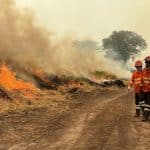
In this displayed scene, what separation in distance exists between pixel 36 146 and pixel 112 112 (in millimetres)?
8200

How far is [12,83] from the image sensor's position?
2869 centimetres

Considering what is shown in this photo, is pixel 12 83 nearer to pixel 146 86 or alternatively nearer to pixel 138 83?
pixel 138 83

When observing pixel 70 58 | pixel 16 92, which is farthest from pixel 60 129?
pixel 70 58

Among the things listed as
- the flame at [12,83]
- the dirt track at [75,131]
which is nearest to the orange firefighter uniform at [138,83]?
the dirt track at [75,131]

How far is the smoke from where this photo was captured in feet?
118

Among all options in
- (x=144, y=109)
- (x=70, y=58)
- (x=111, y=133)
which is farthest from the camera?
(x=70, y=58)

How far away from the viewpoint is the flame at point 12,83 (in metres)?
26.9

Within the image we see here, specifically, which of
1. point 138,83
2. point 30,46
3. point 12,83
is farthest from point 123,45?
point 138,83

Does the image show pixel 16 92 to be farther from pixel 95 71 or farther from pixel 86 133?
pixel 95 71

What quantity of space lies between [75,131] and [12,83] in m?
14.3

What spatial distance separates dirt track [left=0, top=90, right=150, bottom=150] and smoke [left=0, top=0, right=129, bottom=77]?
15.9 metres

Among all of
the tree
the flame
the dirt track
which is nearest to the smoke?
the flame

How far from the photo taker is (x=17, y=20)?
39.3 metres

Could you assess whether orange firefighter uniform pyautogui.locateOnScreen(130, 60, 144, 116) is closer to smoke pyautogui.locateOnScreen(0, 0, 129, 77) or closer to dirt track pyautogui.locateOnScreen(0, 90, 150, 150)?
dirt track pyautogui.locateOnScreen(0, 90, 150, 150)
